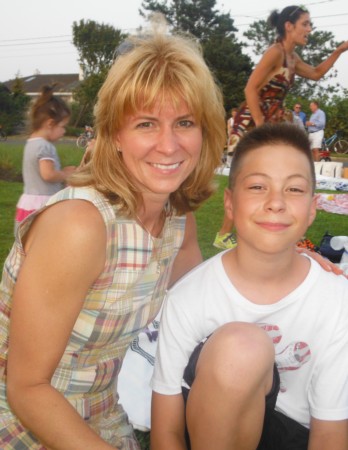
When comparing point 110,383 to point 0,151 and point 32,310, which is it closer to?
point 32,310

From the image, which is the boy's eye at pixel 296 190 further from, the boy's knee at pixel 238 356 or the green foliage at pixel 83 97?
the green foliage at pixel 83 97

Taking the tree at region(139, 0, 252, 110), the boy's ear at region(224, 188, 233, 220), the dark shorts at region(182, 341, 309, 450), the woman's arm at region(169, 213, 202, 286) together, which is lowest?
the dark shorts at region(182, 341, 309, 450)

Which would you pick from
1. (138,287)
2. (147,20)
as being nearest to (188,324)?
(138,287)

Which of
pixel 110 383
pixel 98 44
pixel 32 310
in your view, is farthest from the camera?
pixel 98 44

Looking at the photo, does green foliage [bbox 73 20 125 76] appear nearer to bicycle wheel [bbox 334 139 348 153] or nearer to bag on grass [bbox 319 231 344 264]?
bicycle wheel [bbox 334 139 348 153]

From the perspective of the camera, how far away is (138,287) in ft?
5.70

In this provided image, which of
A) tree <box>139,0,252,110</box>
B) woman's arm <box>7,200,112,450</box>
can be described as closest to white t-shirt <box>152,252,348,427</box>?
woman's arm <box>7,200,112,450</box>

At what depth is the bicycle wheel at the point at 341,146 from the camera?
75.6 ft

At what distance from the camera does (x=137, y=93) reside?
5.50ft

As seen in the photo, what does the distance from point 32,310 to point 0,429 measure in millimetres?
416

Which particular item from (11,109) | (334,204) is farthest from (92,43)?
(334,204)

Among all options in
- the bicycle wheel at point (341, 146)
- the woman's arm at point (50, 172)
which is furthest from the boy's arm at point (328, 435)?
the bicycle wheel at point (341, 146)

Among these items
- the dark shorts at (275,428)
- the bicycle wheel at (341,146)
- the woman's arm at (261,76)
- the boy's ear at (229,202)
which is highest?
the woman's arm at (261,76)

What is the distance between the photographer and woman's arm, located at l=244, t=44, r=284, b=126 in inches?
166
